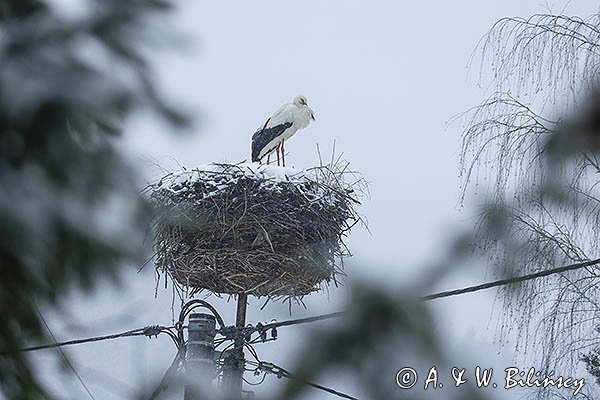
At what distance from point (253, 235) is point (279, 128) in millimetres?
2028

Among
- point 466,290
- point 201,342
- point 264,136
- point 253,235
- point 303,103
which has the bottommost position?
point 466,290

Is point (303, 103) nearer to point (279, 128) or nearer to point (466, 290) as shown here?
point (279, 128)

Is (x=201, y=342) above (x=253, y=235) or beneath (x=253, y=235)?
beneath

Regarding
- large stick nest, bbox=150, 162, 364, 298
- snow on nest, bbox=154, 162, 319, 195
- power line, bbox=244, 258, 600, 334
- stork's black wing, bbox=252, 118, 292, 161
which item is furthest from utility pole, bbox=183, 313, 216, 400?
stork's black wing, bbox=252, 118, 292, 161

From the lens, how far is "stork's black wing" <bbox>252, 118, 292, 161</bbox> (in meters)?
5.25

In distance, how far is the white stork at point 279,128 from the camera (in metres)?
5.27

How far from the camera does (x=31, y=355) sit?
82 cm

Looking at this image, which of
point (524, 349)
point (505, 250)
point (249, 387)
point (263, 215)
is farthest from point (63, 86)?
point (524, 349)

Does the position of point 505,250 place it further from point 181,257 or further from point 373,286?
point 181,257

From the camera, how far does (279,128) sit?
538cm

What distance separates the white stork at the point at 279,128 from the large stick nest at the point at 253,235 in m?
1.69

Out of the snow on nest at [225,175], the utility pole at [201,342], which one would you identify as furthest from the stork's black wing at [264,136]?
the utility pole at [201,342]

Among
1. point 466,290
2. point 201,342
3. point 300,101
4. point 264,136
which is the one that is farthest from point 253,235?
point 300,101

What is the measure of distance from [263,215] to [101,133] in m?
2.79
